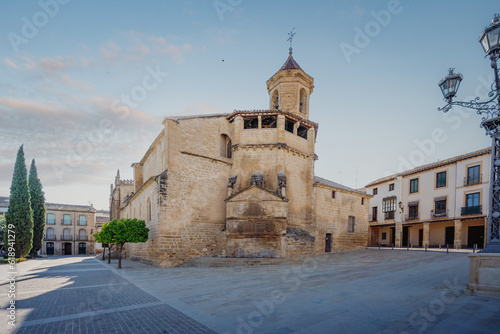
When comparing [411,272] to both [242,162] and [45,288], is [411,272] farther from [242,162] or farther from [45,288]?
[45,288]

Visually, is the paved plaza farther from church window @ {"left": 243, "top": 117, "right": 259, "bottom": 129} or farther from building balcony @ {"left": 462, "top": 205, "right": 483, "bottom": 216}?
building balcony @ {"left": 462, "top": 205, "right": 483, "bottom": 216}

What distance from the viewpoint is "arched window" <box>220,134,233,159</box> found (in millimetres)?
18922

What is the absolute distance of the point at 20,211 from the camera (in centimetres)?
2109

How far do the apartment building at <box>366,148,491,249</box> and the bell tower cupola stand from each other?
14.1 meters

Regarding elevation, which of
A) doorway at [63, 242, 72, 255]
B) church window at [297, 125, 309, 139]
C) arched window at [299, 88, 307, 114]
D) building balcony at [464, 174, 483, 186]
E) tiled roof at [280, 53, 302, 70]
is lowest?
doorway at [63, 242, 72, 255]

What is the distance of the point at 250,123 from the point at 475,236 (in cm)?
2146

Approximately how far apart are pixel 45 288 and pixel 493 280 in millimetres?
12899

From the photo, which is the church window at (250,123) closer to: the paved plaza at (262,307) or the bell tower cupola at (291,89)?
the bell tower cupola at (291,89)

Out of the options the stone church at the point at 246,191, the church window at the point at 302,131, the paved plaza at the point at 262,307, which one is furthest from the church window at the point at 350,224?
the paved plaza at the point at 262,307

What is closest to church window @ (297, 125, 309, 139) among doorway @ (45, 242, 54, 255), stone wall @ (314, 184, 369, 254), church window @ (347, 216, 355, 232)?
stone wall @ (314, 184, 369, 254)

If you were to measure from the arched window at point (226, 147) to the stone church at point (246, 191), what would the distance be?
8 centimetres

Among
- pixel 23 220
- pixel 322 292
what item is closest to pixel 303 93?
pixel 322 292

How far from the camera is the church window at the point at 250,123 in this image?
18680 mm

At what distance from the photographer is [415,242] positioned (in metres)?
26.6
